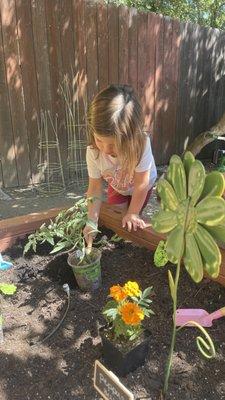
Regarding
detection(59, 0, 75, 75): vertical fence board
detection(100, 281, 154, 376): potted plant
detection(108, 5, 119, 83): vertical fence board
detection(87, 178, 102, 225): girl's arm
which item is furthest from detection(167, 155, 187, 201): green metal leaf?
detection(108, 5, 119, 83): vertical fence board

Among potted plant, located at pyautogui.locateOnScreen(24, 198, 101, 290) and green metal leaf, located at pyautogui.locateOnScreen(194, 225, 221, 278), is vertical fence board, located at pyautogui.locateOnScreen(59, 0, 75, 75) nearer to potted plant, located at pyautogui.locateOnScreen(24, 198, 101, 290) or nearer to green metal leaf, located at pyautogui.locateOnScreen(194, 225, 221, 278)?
potted plant, located at pyautogui.locateOnScreen(24, 198, 101, 290)

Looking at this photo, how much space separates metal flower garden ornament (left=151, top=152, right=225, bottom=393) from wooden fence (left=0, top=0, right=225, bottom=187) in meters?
3.78

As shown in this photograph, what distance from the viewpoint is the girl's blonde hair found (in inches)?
58.0

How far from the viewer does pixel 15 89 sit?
13.9 ft

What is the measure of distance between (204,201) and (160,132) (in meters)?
5.16

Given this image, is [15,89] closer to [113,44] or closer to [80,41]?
[80,41]

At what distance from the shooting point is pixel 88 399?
3.58 feet

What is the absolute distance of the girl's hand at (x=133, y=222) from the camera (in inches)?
69.2

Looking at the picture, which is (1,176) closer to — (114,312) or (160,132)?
(160,132)

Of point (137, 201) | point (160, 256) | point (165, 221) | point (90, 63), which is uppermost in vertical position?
point (90, 63)

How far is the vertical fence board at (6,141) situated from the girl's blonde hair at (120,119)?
9.74 feet

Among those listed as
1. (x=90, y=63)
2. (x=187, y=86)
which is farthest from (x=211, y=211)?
(x=187, y=86)

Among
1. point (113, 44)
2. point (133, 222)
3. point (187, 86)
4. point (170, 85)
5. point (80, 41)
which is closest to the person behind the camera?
point (133, 222)

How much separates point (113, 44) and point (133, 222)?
3.75 m
